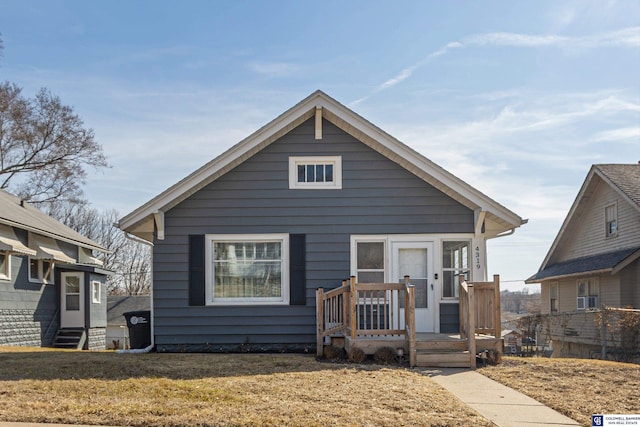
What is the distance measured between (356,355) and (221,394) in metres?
3.71

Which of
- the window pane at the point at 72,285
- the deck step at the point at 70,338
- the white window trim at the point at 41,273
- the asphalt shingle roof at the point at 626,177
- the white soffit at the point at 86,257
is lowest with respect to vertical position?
the deck step at the point at 70,338

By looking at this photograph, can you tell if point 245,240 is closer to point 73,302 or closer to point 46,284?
point 46,284

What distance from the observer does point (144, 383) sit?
8.57 metres

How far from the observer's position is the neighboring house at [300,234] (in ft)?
43.9

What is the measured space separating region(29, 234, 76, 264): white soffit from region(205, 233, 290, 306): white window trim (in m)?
9.65

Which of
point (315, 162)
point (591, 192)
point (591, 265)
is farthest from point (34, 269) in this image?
point (591, 192)

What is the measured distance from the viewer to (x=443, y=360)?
36.0ft

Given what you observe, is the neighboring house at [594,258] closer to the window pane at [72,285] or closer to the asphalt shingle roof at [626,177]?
the asphalt shingle roof at [626,177]

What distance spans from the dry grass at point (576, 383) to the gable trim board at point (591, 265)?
9315mm

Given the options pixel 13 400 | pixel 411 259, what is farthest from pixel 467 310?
→ pixel 13 400

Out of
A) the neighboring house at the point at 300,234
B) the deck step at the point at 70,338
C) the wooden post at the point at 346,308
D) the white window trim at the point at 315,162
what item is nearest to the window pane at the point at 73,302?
the deck step at the point at 70,338

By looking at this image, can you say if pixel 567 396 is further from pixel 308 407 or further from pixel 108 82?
pixel 108 82

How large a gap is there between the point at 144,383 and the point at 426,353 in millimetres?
4629

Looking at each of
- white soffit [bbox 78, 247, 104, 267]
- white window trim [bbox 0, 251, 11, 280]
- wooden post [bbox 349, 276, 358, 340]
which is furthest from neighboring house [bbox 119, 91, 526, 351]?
white soffit [bbox 78, 247, 104, 267]
